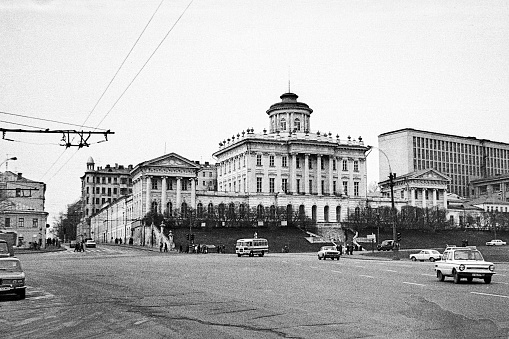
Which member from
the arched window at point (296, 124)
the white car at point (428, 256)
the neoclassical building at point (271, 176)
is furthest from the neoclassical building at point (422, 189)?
the white car at point (428, 256)

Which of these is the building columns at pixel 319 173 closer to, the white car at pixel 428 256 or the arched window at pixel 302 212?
the arched window at pixel 302 212

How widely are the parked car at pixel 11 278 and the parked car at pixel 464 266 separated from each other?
17.1 meters

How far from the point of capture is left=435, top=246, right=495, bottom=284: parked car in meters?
28.0

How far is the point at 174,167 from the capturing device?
123 meters

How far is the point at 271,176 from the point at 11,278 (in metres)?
112

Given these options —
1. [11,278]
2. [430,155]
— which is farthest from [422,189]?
[11,278]

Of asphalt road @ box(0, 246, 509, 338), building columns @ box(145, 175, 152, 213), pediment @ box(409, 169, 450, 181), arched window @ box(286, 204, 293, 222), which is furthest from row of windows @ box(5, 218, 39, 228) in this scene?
asphalt road @ box(0, 246, 509, 338)

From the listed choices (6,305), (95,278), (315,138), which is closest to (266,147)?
(315,138)

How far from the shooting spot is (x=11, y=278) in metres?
24.1

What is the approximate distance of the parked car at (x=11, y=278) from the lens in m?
24.0

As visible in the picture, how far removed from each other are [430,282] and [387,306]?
410 inches

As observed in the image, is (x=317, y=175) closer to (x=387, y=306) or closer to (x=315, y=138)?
(x=315, y=138)

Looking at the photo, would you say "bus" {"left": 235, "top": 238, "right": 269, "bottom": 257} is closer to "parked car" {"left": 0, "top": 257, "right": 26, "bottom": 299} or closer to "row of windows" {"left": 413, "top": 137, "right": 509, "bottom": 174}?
"parked car" {"left": 0, "top": 257, "right": 26, "bottom": 299}

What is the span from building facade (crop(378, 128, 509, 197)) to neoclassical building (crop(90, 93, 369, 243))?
124 feet
